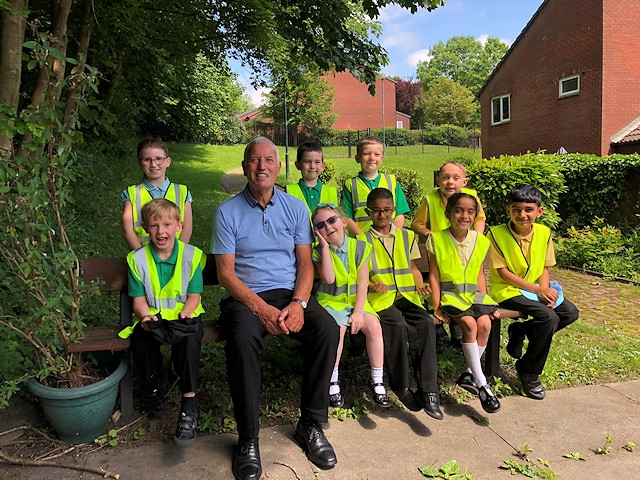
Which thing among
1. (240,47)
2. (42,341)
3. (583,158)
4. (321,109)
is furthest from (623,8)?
(321,109)

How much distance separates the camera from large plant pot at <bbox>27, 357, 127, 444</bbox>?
9.55 ft

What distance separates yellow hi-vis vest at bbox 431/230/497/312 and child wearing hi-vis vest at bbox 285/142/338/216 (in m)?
0.99

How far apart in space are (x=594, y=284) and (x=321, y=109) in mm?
28085

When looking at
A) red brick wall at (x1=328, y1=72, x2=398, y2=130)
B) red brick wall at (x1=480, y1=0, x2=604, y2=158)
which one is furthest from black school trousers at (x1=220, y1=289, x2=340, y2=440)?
red brick wall at (x1=328, y1=72, x2=398, y2=130)

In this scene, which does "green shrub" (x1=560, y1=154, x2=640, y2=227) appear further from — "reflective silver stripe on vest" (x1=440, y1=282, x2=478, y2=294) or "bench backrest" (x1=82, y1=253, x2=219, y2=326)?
"bench backrest" (x1=82, y1=253, x2=219, y2=326)

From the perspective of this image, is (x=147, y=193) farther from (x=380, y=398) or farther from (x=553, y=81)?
(x=553, y=81)

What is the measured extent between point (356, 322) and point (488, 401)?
1065 mm

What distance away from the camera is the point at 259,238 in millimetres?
3301

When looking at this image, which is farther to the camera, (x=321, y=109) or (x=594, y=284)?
(x=321, y=109)

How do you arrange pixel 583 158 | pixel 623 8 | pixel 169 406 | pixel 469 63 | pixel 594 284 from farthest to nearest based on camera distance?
1. pixel 469 63
2. pixel 623 8
3. pixel 583 158
4. pixel 594 284
5. pixel 169 406

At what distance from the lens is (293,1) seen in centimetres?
746

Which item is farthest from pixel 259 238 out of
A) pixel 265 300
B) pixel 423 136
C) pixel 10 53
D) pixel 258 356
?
pixel 423 136

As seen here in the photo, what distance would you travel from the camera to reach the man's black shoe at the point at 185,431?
2.96 metres

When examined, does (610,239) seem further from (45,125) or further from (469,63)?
(469,63)
